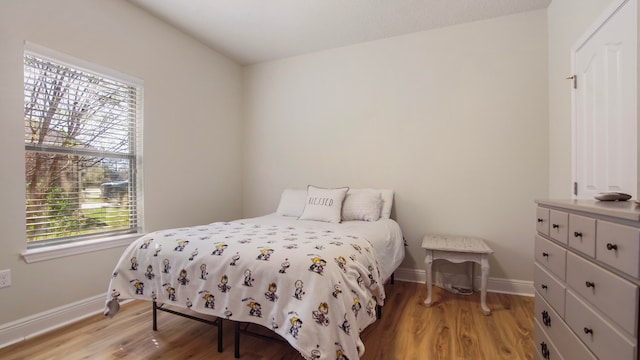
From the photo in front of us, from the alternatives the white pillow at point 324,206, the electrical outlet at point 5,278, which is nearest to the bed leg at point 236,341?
the white pillow at point 324,206

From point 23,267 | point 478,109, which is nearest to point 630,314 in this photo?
point 478,109

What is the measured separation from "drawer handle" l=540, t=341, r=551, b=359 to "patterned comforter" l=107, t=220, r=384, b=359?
2.59ft

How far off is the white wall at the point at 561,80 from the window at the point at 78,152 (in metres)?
3.50

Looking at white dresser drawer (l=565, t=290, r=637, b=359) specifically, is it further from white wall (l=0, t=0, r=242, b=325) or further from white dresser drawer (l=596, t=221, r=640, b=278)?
white wall (l=0, t=0, r=242, b=325)

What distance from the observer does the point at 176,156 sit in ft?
9.86

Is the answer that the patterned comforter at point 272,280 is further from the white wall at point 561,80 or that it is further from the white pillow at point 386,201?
the white wall at point 561,80

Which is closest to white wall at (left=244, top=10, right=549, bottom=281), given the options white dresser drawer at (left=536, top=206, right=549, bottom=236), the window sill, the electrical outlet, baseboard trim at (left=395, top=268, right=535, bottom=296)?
baseboard trim at (left=395, top=268, right=535, bottom=296)

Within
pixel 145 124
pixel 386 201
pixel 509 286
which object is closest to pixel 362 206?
pixel 386 201

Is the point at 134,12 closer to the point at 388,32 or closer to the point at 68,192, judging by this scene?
the point at 68,192

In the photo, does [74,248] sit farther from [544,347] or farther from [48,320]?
[544,347]

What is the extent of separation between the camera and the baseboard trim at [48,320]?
1826 millimetres

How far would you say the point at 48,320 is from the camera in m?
2.01

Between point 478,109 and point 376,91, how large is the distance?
1045mm

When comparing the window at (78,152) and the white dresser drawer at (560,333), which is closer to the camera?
the white dresser drawer at (560,333)
